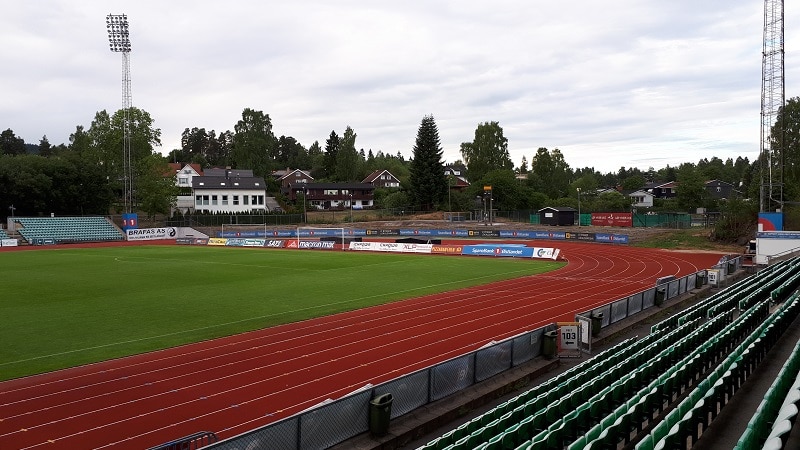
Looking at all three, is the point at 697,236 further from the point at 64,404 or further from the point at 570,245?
the point at 64,404

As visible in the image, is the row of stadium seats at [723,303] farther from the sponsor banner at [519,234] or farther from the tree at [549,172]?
the tree at [549,172]

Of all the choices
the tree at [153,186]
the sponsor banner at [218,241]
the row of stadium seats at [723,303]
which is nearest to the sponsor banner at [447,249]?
the sponsor banner at [218,241]

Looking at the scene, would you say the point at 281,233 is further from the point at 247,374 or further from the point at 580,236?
the point at 247,374

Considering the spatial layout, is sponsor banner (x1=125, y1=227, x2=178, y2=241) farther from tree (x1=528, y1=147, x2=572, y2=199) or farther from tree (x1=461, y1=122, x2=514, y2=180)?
tree (x1=528, y1=147, x2=572, y2=199)

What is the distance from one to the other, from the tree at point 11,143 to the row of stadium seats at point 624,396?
15204cm

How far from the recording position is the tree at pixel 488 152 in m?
102

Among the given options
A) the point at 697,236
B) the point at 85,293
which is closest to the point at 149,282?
the point at 85,293

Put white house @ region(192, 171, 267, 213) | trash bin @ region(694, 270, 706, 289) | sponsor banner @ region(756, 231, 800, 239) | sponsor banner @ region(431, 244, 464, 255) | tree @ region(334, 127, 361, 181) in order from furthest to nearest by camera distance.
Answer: tree @ region(334, 127, 361, 181)
white house @ region(192, 171, 267, 213)
sponsor banner @ region(431, 244, 464, 255)
sponsor banner @ region(756, 231, 800, 239)
trash bin @ region(694, 270, 706, 289)

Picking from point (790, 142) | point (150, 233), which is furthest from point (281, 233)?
point (790, 142)

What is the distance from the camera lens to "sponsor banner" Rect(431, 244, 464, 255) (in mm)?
54125

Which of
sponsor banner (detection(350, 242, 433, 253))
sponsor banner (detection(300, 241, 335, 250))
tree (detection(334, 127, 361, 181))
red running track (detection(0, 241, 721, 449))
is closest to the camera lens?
red running track (detection(0, 241, 721, 449))

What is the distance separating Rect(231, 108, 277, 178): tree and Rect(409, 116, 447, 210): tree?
38637mm

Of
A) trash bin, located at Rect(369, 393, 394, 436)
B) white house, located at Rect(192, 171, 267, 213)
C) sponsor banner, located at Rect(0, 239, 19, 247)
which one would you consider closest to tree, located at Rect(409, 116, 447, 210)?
white house, located at Rect(192, 171, 267, 213)

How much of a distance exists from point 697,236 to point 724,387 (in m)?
57.8
